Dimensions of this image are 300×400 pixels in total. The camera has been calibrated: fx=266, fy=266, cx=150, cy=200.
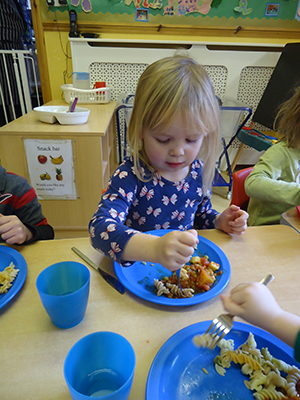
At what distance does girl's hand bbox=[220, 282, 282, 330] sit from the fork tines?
0.12ft

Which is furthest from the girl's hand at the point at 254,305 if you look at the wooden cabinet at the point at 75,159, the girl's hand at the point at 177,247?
the wooden cabinet at the point at 75,159

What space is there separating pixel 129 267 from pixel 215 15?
2.95 meters

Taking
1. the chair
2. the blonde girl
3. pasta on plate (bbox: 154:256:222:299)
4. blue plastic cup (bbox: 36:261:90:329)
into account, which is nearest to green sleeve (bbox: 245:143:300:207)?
the chair

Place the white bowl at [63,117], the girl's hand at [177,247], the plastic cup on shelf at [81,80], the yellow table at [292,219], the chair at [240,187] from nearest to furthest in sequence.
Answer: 1. the girl's hand at [177,247]
2. the yellow table at [292,219]
3. the chair at [240,187]
4. the white bowl at [63,117]
5. the plastic cup on shelf at [81,80]

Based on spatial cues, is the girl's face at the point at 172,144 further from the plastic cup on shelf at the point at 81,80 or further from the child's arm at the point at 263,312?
the plastic cup on shelf at the point at 81,80

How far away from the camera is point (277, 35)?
2818 mm

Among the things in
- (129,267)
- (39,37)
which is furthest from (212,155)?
(39,37)

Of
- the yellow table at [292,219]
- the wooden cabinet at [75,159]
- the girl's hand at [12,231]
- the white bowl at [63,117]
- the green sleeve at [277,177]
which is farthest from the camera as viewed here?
the white bowl at [63,117]

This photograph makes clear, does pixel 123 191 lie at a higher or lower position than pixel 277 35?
lower

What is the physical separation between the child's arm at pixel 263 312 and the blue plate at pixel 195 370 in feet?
0.28

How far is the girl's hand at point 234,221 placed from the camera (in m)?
0.80

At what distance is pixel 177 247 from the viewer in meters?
0.53

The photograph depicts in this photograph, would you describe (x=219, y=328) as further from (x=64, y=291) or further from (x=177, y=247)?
(x=64, y=291)

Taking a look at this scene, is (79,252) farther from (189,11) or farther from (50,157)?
(189,11)
